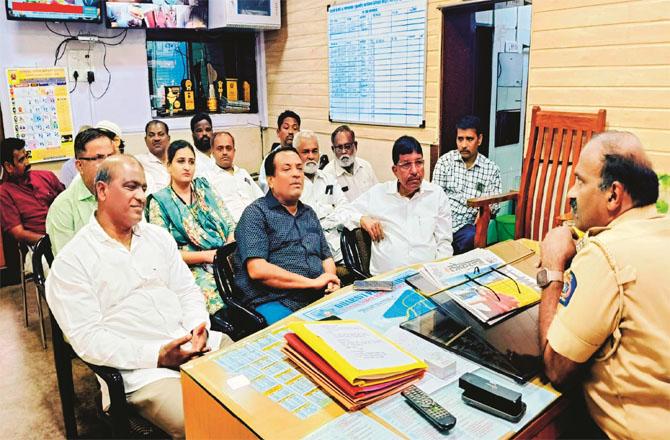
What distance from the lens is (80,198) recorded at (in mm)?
2629

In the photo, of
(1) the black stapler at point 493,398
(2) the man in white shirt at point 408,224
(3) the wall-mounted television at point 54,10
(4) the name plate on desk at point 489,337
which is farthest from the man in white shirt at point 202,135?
(1) the black stapler at point 493,398

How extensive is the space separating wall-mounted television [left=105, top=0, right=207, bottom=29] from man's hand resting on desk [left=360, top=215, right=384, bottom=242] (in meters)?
3.44

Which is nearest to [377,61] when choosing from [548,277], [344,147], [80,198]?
[344,147]

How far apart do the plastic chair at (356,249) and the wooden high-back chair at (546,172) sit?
780mm

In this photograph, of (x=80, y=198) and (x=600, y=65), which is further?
(x=600, y=65)

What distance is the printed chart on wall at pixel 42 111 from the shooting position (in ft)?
15.0

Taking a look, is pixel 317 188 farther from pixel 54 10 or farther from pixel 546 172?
pixel 54 10

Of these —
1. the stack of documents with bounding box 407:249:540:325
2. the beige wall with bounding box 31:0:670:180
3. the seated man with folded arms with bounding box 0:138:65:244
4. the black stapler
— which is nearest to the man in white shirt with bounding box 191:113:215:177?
the seated man with folded arms with bounding box 0:138:65:244

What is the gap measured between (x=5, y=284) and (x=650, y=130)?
496 cm

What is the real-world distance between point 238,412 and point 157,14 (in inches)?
190

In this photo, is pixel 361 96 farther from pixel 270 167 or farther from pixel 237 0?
pixel 270 167

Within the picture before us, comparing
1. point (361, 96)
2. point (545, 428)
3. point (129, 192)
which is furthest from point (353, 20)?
point (545, 428)

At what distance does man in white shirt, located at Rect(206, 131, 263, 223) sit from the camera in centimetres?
388

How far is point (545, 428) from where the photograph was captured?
52.7 inches
